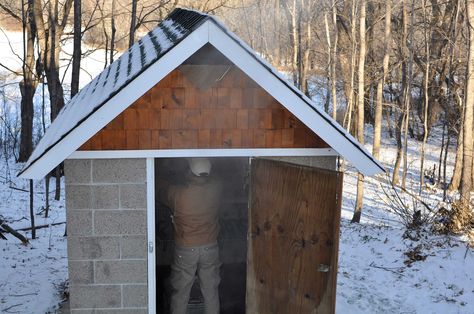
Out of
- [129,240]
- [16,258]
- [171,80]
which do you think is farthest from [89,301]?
[16,258]

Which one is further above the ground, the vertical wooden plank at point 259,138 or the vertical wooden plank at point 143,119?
the vertical wooden plank at point 143,119

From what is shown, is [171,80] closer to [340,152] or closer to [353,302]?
[340,152]

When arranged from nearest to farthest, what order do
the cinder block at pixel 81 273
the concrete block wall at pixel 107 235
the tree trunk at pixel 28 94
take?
1. the concrete block wall at pixel 107 235
2. the cinder block at pixel 81 273
3. the tree trunk at pixel 28 94

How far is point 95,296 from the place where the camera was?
5.14 metres

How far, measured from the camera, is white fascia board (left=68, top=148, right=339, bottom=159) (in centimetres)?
492

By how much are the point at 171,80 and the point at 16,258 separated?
678 cm

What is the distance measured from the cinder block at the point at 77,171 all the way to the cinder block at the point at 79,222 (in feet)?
1.03

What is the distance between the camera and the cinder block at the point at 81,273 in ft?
16.7

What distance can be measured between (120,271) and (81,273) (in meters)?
0.38

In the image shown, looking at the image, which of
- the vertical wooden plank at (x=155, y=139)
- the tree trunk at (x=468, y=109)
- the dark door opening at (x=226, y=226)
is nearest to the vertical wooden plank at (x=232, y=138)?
the vertical wooden plank at (x=155, y=139)

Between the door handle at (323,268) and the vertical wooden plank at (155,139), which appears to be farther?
the vertical wooden plank at (155,139)

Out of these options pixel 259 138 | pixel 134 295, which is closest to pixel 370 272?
pixel 259 138

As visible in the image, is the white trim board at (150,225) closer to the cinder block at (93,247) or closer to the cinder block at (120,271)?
the cinder block at (120,271)

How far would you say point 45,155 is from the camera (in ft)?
14.7
